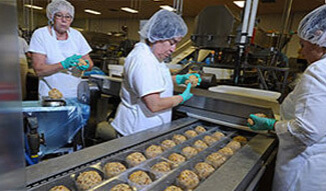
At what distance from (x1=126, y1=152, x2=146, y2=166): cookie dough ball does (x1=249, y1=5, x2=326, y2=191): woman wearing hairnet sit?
2.21ft

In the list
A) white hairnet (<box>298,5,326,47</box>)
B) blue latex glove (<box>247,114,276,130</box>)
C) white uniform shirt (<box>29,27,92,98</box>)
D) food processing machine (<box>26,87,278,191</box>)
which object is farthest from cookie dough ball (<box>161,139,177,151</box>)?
white uniform shirt (<box>29,27,92,98</box>)

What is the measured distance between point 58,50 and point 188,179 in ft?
4.74

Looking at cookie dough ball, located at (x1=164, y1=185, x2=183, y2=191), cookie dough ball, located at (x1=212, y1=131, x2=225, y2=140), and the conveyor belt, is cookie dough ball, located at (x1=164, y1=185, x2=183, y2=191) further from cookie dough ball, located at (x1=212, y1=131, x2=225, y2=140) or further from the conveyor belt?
cookie dough ball, located at (x1=212, y1=131, x2=225, y2=140)

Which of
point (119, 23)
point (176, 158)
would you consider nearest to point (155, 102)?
point (176, 158)

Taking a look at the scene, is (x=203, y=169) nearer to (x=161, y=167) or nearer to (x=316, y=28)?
(x=161, y=167)

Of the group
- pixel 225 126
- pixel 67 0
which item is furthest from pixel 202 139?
pixel 67 0

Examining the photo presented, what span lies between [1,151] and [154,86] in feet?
3.14

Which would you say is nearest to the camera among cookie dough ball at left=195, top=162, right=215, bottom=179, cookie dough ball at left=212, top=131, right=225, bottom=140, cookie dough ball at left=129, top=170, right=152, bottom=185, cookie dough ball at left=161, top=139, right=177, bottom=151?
cookie dough ball at left=129, top=170, right=152, bottom=185

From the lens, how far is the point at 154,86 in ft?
3.92

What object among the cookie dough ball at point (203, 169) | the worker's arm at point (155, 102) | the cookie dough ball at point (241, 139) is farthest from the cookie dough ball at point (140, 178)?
the cookie dough ball at point (241, 139)

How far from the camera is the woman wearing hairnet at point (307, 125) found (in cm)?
84

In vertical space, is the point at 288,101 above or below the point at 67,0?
below

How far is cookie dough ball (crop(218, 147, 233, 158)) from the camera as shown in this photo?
1.10 meters

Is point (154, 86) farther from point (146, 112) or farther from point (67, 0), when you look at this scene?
point (67, 0)
